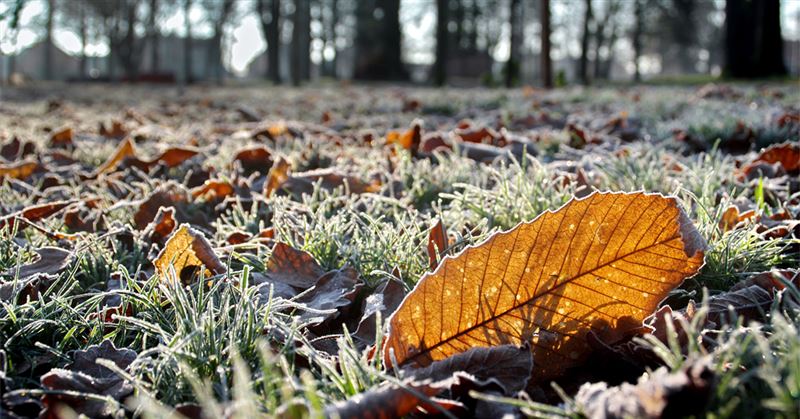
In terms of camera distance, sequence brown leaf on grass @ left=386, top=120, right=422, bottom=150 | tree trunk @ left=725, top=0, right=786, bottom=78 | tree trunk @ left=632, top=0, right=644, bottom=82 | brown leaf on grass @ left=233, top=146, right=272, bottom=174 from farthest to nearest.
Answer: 1. tree trunk @ left=632, top=0, right=644, bottom=82
2. tree trunk @ left=725, top=0, right=786, bottom=78
3. brown leaf on grass @ left=386, top=120, right=422, bottom=150
4. brown leaf on grass @ left=233, top=146, right=272, bottom=174

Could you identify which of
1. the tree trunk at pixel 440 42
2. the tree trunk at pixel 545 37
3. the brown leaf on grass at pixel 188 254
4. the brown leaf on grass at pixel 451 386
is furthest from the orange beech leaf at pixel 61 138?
the tree trunk at pixel 440 42

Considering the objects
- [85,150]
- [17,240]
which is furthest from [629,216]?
[85,150]

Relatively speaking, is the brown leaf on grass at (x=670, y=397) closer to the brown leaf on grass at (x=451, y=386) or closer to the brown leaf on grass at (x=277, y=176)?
the brown leaf on grass at (x=451, y=386)

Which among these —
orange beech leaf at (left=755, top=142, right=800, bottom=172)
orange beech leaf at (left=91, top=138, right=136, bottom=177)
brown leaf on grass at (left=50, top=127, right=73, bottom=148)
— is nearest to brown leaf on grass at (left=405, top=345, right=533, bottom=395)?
orange beech leaf at (left=755, top=142, right=800, bottom=172)

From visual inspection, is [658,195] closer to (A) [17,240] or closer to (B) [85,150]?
(A) [17,240]

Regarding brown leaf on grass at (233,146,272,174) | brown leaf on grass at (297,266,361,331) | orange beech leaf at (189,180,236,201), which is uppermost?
brown leaf on grass at (233,146,272,174)

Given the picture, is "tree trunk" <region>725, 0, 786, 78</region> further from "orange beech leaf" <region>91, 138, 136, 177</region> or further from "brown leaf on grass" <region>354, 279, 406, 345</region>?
"brown leaf on grass" <region>354, 279, 406, 345</region>

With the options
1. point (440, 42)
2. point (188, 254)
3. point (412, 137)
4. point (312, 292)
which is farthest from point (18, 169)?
point (440, 42)
